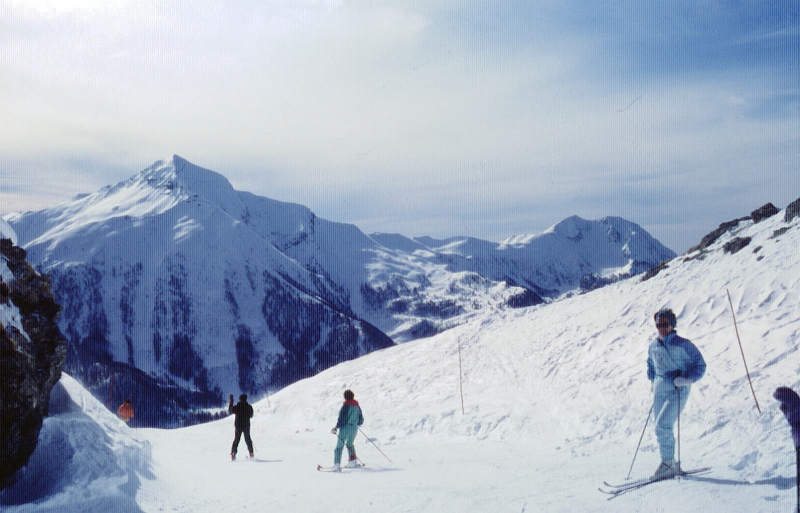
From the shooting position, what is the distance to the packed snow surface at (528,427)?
7.11 meters

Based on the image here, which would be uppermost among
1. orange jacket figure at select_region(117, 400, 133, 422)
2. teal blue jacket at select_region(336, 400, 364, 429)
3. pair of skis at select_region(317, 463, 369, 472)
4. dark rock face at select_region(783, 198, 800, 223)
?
dark rock face at select_region(783, 198, 800, 223)

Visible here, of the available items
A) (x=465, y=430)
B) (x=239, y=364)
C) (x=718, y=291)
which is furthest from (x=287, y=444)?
(x=239, y=364)

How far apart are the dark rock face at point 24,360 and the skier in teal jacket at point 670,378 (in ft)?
25.5

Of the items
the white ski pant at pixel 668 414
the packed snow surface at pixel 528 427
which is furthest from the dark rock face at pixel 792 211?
the white ski pant at pixel 668 414

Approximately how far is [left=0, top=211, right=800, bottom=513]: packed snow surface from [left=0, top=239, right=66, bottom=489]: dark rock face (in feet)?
1.83

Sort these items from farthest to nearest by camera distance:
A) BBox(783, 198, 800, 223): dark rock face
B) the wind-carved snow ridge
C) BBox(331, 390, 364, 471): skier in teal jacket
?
BBox(783, 198, 800, 223): dark rock face, BBox(331, 390, 364, 471): skier in teal jacket, the wind-carved snow ridge

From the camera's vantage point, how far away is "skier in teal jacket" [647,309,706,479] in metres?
6.93

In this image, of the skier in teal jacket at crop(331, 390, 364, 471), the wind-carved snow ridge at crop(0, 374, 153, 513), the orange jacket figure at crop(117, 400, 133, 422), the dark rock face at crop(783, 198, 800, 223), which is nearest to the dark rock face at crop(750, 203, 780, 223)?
the dark rock face at crop(783, 198, 800, 223)

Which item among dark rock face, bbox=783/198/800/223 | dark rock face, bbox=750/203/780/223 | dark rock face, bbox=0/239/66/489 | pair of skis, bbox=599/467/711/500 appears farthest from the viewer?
dark rock face, bbox=750/203/780/223

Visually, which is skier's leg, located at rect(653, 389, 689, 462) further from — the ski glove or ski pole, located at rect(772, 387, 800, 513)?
ski pole, located at rect(772, 387, 800, 513)

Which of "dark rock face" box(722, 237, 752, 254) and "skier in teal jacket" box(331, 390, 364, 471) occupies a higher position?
"dark rock face" box(722, 237, 752, 254)

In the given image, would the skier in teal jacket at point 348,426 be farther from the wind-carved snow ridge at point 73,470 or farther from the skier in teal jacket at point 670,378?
the skier in teal jacket at point 670,378

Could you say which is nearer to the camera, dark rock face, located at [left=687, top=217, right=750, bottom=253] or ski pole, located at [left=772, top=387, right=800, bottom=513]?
ski pole, located at [left=772, top=387, right=800, bottom=513]

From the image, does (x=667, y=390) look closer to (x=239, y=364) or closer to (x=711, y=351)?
(x=711, y=351)
